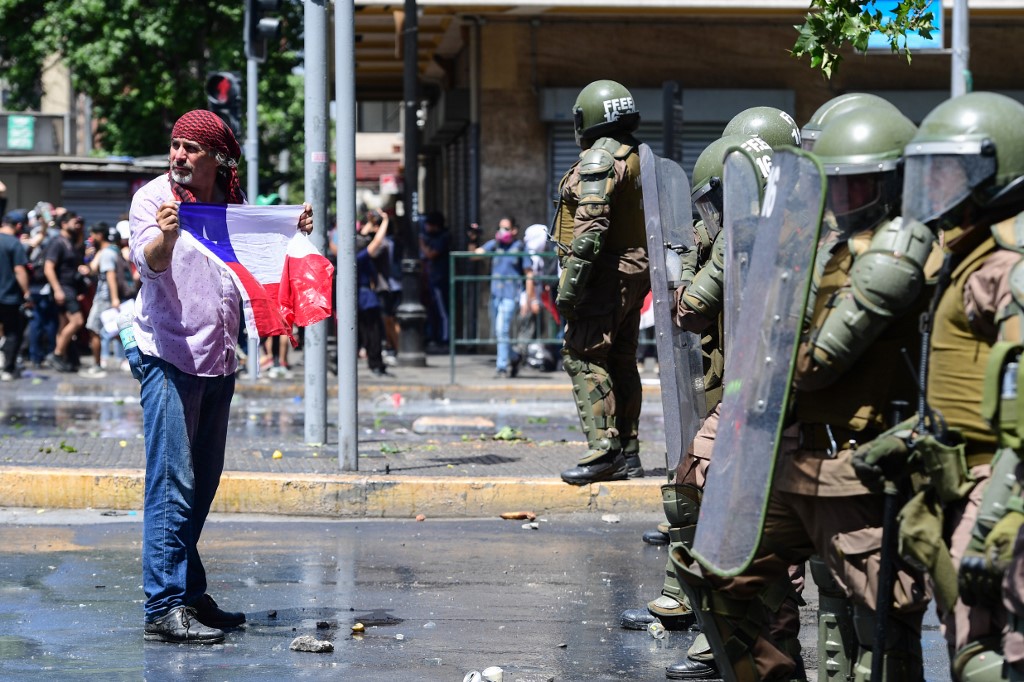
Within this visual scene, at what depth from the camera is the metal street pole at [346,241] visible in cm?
864

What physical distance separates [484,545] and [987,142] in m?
4.43

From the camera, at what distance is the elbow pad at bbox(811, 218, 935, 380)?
3521mm

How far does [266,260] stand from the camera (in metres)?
5.72

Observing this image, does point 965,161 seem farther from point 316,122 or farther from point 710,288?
point 316,122

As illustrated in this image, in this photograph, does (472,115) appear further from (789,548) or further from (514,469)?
(789,548)

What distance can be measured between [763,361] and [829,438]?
309 millimetres

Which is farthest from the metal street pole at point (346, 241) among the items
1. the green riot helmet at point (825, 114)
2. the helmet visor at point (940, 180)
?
the helmet visor at point (940, 180)

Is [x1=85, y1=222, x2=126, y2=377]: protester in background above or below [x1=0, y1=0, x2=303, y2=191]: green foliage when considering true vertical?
below

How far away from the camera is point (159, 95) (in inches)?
1086

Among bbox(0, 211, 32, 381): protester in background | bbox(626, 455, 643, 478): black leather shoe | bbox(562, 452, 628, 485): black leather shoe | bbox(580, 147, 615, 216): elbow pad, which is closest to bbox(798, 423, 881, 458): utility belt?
bbox(580, 147, 615, 216): elbow pad

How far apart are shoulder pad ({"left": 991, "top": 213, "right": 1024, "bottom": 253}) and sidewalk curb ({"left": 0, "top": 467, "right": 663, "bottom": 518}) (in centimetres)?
497

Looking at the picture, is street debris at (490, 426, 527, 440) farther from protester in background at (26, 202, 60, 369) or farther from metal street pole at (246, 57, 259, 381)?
protester in background at (26, 202, 60, 369)

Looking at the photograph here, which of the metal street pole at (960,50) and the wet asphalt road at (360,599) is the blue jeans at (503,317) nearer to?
the metal street pole at (960,50)

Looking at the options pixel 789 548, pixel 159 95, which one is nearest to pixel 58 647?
pixel 789 548
